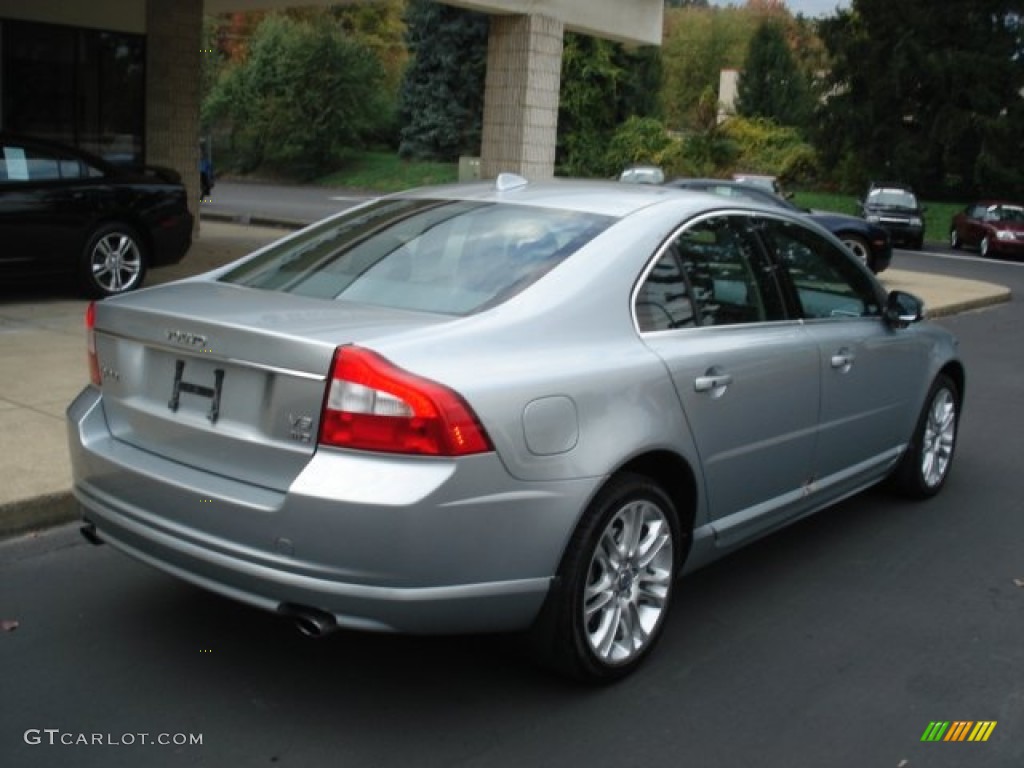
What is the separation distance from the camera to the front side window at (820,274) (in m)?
4.87

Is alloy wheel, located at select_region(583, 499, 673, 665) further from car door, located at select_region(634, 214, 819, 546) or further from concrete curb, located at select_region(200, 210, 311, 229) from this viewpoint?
concrete curb, located at select_region(200, 210, 311, 229)

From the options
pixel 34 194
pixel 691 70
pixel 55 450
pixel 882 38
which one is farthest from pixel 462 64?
pixel 55 450

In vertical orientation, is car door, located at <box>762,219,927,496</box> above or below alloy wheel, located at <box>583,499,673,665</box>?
above

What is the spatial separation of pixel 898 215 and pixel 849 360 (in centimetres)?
2498

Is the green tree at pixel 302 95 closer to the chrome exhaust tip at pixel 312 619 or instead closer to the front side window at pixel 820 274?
the front side window at pixel 820 274

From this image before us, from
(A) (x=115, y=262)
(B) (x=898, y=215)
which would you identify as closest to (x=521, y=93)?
(A) (x=115, y=262)

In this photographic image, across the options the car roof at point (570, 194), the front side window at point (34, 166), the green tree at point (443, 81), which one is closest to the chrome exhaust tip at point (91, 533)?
the car roof at point (570, 194)

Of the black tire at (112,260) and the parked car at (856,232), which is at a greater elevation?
the parked car at (856,232)

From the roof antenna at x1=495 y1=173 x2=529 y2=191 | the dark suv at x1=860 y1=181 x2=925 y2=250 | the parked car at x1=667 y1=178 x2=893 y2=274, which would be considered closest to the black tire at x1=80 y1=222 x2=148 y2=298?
the roof antenna at x1=495 y1=173 x2=529 y2=191

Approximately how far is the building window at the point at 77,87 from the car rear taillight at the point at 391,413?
13.2 meters

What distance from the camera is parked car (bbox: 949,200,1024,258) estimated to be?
2717 centimetres

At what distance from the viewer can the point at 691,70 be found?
76375mm

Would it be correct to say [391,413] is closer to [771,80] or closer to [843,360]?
[843,360]

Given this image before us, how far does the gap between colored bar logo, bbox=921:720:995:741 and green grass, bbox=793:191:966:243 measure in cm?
3027
